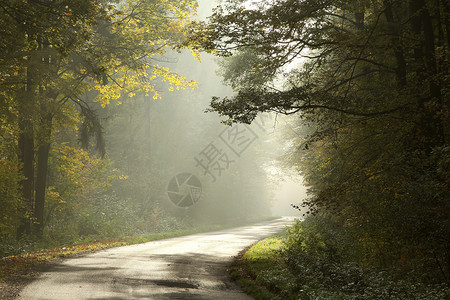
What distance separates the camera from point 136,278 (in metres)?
9.57

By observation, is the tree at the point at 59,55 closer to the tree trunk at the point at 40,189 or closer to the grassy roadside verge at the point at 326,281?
the tree trunk at the point at 40,189

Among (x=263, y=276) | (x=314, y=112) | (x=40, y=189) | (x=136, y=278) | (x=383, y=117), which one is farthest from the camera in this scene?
(x=40, y=189)

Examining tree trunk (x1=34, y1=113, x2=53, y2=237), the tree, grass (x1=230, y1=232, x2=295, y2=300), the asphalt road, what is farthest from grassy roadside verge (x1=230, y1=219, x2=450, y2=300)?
tree trunk (x1=34, y1=113, x2=53, y2=237)

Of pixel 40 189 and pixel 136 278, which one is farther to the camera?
pixel 40 189

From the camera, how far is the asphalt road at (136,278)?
26.2 feet

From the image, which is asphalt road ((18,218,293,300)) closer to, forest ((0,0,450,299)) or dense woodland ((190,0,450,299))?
forest ((0,0,450,299))

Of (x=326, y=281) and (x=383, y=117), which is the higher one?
(x=383, y=117)

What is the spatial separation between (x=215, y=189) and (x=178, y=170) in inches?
196

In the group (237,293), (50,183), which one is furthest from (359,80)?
(50,183)

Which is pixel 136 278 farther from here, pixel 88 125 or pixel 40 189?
pixel 88 125

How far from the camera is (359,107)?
1039cm

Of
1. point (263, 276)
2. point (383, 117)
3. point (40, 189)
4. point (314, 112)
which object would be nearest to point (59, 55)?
point (40, 189)

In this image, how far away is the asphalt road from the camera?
8.00 m

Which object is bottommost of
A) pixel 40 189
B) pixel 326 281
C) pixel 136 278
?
pixel 326 281
